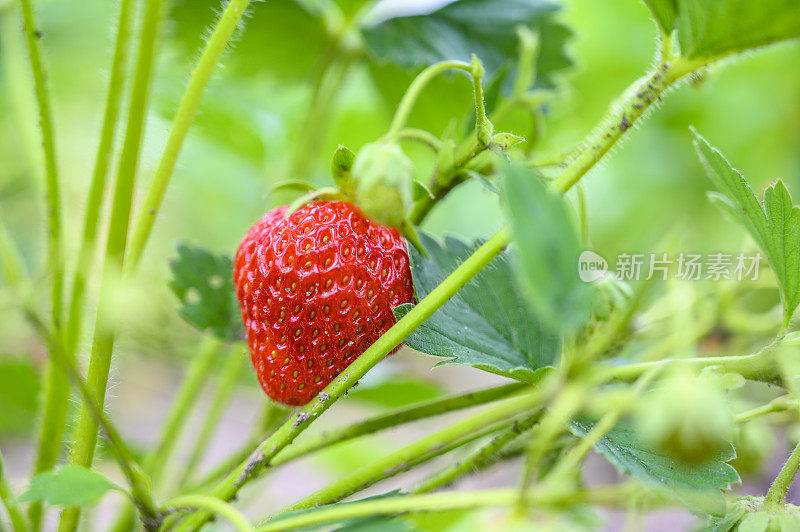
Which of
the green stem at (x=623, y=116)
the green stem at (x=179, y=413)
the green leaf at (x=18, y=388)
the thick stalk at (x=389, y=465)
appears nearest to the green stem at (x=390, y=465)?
the thick stalk at (x=389, y=465)

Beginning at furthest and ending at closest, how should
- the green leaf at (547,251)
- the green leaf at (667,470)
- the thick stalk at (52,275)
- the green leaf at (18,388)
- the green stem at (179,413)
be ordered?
the green leaf at (18,388) < the green stem at (179,413) < the thick stalk at (52,275) < the green leaf at (667,470) < the green leaf at (547,251)

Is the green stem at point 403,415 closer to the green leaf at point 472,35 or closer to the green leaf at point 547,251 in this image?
the green leaf at point 547,251

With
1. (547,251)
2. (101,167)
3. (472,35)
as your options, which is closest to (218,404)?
(101,167)

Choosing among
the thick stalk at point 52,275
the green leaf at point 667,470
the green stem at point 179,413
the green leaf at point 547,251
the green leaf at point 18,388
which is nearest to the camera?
the green leaf at point 547,251

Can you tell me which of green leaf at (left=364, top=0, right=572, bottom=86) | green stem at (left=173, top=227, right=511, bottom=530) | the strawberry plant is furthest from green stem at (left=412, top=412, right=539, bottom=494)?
green leaf at (left=364, top=0, right=572, bottom=86)

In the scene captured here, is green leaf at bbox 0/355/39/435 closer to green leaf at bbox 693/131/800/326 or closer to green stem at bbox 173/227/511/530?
green stem at bbox 173/227/511/530
